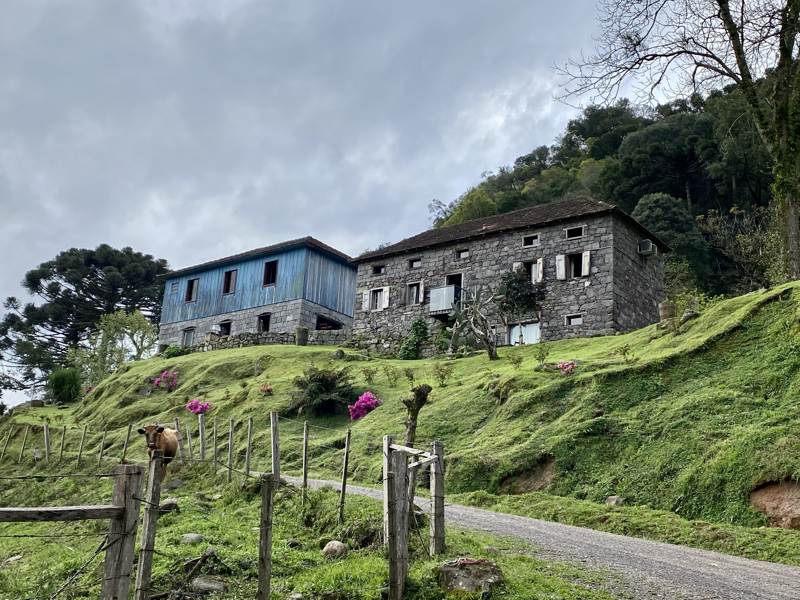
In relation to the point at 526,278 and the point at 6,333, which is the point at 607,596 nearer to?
the point at 526,278

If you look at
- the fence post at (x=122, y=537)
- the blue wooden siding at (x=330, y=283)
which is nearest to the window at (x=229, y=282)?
the blue wooden siding at (x=330, y=283)

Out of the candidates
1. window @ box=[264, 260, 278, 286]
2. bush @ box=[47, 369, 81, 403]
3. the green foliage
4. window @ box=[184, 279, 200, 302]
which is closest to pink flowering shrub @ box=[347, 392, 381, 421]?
the green foliage

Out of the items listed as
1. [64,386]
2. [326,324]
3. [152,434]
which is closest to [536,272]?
[326,324]

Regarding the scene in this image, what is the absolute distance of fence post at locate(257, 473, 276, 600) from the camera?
7461 mm

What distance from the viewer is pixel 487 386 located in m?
20.8

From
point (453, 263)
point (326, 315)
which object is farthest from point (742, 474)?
point (326, 315)

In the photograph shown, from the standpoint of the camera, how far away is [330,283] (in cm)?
4034

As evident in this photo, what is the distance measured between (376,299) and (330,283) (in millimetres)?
3935

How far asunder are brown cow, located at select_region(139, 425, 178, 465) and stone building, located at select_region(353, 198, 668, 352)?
59.2ft

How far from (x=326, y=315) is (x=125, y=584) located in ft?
113

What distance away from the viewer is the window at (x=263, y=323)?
3984 cm

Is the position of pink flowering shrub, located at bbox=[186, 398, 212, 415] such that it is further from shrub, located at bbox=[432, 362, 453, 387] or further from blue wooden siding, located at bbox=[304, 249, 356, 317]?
blue wooden siding, located at bbox=[304, 249, 356, 317]

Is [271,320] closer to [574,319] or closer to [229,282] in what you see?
[229,282]

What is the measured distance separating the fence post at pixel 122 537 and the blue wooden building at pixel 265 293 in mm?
32411
